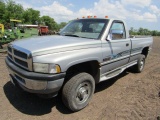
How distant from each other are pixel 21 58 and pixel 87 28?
2019 mm

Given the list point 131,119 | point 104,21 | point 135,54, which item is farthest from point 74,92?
point 135,54

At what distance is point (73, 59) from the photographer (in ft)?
11.0

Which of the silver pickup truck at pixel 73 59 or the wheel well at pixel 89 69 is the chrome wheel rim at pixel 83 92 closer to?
the silver pickup truck at pixel 73 59

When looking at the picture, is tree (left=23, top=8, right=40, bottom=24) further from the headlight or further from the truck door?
the headlight

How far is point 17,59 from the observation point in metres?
3.57

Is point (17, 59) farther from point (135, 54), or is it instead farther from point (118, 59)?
point (135, 54)

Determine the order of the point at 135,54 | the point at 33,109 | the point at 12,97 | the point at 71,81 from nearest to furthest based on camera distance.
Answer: the point at 71,81
the point at 33,109
the point at 12,97
the point at 135,54

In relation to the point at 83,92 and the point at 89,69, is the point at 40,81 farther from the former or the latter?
the point at 89,69

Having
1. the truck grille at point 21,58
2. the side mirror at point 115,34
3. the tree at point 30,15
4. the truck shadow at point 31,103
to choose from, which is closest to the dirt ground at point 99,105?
the truck shadow at point 31,103

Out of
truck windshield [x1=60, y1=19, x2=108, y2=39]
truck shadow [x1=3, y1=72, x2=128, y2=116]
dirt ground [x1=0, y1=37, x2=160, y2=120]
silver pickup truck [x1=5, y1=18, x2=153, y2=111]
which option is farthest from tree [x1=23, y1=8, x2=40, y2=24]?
truck shadow [x1=3, y1=72, x2=128, y2=116]

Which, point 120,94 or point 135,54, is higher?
point 135,54

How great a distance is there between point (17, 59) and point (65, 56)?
41.0 inches

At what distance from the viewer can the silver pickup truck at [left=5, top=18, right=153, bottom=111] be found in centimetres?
312

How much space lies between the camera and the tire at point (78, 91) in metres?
3.48
